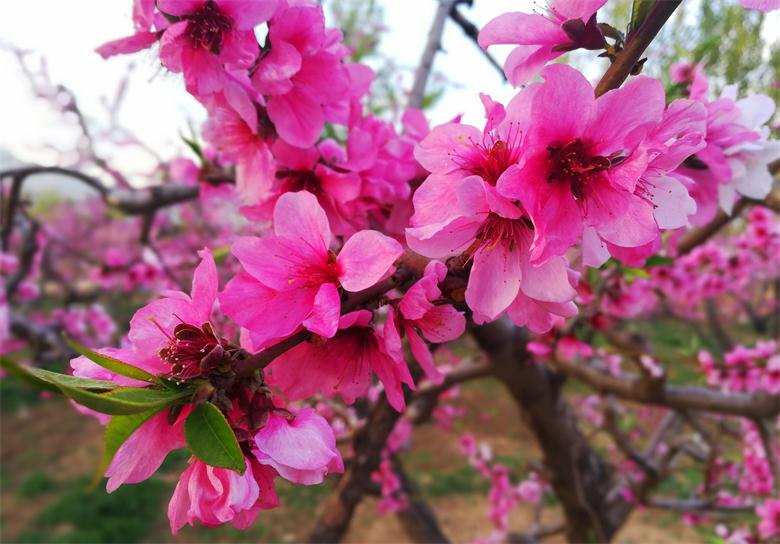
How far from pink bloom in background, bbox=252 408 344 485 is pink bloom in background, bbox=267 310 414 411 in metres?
0.08

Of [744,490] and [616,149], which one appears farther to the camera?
[744,490]

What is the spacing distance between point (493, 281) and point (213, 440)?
31cm

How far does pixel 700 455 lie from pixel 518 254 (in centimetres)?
329

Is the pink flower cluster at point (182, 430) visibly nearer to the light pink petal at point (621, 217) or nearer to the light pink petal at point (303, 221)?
the light pink petal at point (303, 221)

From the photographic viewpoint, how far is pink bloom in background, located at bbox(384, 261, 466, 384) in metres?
0.50

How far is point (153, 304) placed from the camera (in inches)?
20.9

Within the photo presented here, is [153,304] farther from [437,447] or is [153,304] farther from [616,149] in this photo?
[437,447]

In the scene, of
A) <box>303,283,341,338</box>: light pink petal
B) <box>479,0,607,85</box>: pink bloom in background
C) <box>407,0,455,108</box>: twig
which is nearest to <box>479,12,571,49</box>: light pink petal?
<box>479,0,607,85</box>: pink bloom in background

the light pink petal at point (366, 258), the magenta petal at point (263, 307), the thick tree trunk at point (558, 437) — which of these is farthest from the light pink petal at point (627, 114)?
the thick tree trunk at point (558, 437)

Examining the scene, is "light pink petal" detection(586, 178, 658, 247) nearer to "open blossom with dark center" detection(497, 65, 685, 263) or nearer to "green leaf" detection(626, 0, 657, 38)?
"open blossom with dark center" detection(497, 65, 685, 263)

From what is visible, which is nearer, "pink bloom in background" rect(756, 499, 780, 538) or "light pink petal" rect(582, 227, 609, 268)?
"light pink petal" rect(582, 227, 609, 268)

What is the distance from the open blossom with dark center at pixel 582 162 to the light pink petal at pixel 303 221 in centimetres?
21

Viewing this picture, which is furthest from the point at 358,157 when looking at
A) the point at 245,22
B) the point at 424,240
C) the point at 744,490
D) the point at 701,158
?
the point at 744,490

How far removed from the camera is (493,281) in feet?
1.69
